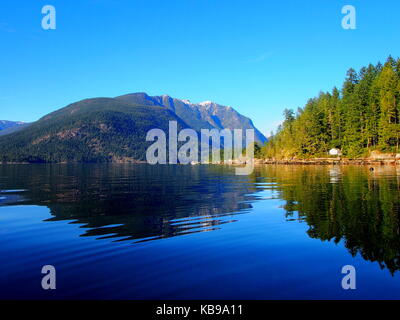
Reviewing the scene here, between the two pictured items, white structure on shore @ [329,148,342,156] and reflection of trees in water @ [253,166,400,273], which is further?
white structure on shore @ [329,148,342,156]

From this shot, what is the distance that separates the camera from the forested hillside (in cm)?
9938

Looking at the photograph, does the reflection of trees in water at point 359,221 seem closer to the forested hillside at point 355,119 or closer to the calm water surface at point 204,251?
the calm water surface at point 204,251

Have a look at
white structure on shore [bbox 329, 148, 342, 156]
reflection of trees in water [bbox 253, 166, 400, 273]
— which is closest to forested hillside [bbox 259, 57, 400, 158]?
white structure on shore [bbox 329, 148, 342, 156]

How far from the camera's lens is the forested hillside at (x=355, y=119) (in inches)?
3912

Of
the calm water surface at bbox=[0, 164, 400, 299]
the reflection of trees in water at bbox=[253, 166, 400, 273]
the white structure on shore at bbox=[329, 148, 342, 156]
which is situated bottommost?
the calm water surface at bbox=[0, 164, 400, 299]

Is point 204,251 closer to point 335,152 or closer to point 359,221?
point 359,221

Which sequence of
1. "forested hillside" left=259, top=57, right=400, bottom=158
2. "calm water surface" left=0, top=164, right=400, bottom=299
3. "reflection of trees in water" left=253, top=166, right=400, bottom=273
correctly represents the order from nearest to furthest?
"calm water surface" left=0, top=164, right=400, bottom=299, "reflection of trees in water" left=253, top=166, right=400, bottom=273, "forested hillside" left=259, top=57, right=400, bottom=158

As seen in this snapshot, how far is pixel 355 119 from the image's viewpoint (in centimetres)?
11700

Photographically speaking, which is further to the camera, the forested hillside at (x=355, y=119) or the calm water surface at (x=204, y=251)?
the forested hillside at (x=355, y=119)

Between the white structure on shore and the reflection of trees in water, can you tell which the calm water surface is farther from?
the white structure on shore

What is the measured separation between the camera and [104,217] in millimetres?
20109

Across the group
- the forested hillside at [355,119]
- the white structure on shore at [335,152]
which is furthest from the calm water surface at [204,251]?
the white structure on shore at [335,152]

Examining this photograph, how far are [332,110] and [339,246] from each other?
136923 millimetres
